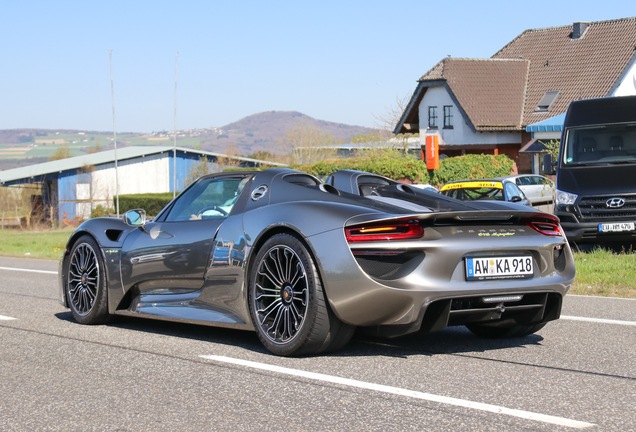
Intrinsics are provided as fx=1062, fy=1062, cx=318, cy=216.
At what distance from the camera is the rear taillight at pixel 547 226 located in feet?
22.5

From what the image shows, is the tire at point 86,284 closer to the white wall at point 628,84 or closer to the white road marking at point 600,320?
the white road marking at point 600,320

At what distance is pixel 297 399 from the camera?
5.38m

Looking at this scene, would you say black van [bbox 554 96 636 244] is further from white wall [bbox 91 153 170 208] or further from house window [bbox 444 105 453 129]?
white wall [bbox 91 153 170 208]

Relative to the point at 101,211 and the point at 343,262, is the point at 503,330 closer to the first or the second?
the point at 343,262

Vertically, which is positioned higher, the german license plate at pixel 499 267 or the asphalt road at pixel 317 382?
the german license plate at pixel 499 267

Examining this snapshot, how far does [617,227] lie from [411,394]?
11.3m

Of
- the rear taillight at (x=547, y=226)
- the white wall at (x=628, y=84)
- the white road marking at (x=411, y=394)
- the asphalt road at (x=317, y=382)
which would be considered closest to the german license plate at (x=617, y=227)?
the asphalt road at (x=317, y=382)

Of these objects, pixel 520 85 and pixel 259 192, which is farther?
pixel 520 85

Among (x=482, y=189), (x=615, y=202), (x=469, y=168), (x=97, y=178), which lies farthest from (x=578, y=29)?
(x=615, y=202)

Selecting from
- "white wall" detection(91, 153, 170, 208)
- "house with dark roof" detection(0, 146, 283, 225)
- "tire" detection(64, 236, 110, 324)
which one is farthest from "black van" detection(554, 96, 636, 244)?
"white wall" detection(91, 153, 170, 208)

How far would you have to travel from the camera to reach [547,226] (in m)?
6.94

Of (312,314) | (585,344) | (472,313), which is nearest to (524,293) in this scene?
(472,313)

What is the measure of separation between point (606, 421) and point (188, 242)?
3.66m

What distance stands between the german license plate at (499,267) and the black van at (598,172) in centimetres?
967
